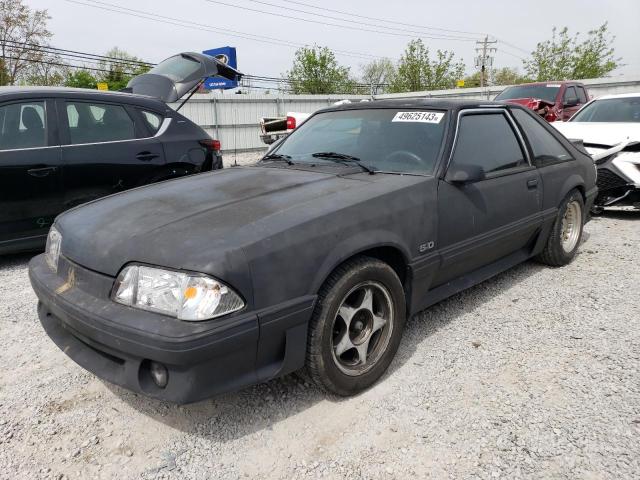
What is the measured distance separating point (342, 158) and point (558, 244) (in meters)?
2.20

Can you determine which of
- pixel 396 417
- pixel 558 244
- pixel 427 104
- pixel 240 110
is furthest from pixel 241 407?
pixel 240 110

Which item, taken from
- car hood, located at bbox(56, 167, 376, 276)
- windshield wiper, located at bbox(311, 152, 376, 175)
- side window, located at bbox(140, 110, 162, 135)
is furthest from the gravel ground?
side window, located at bbox(140, 110, 162, 135)

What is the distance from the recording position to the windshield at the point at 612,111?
675 centimetres

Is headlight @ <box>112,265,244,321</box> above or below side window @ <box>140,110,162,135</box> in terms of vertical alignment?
below

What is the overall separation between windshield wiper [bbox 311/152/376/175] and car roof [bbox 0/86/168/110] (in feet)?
9.13

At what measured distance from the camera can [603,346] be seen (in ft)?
9.44

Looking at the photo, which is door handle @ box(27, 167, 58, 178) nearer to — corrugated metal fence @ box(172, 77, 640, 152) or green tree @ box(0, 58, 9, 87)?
corrugated metal fence @ box(172, 77, 640, 152)

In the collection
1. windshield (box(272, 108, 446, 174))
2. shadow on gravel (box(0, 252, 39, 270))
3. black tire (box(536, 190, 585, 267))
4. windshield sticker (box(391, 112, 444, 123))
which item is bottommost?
shadow on gravel (box(0, 252, 39, 270))

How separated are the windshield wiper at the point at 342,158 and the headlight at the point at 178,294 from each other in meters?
1.38

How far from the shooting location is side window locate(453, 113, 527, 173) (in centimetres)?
312

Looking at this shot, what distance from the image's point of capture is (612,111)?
7.00 m

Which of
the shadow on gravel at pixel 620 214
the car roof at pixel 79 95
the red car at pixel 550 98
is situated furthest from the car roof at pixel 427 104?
the red car at pixel 550 98

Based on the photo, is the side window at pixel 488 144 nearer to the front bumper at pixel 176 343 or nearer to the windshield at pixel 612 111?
the front bumper at pixel 176 343

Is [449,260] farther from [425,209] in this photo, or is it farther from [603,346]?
[603,346]
